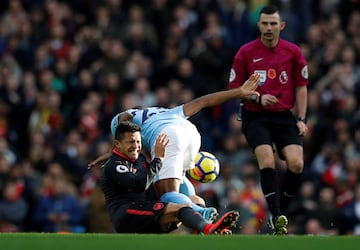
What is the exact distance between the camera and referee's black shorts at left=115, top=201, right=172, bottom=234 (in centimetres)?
1256

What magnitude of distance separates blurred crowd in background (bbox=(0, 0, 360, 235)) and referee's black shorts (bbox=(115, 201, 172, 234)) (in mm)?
5208

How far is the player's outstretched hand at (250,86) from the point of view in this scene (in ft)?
43.6

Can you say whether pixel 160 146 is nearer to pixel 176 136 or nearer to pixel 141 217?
pixel 176 136

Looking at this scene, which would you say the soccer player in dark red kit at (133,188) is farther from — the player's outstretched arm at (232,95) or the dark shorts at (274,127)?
the dark shorts at (274,127)

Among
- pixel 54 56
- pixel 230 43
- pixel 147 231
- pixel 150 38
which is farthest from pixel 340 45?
pixel 147 231

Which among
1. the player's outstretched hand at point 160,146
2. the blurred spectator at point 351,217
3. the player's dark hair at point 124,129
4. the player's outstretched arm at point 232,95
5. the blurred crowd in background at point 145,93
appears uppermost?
the player's outstretched arm at point 232,95

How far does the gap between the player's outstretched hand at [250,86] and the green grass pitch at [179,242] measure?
3075mm

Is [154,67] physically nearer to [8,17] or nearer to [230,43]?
[230,43]

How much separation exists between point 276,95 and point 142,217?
2.30 meters

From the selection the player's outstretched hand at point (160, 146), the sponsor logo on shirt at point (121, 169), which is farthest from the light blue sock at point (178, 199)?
the sponsor logo on shirt at point (121, 169)

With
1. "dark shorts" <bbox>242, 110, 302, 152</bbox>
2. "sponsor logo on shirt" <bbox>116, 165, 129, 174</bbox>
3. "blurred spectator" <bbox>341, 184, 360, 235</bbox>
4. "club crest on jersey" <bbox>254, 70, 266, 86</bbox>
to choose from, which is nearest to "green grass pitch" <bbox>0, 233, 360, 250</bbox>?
"sponsor logo on shirt" <bbox>116, 165, 129, 174</bbox>

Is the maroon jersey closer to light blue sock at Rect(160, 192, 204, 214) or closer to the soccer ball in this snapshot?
the soccer ball

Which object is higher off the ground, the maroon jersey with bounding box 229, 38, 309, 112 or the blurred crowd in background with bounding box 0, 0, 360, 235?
the maroon jersey with bounding box 229, 38, 309, 112

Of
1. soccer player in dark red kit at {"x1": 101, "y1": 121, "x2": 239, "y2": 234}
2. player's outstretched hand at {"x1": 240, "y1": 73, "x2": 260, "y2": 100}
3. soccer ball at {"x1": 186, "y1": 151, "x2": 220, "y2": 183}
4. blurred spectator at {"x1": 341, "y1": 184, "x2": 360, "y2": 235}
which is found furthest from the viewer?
blurred spectator at {"x1": 341, "y1": 184, "x2": 360, "y2": 235}
